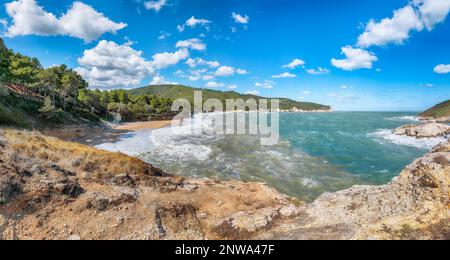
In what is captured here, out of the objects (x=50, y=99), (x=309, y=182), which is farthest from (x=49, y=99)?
(x=309, y=182)

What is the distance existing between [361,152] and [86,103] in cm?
7268

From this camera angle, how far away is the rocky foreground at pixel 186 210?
8188 millimetres

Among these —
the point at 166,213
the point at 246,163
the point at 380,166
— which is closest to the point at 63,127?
the point at 246,163

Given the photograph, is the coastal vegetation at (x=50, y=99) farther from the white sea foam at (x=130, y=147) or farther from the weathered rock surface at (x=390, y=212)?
the weathered rock surface at (x=390, y=212)

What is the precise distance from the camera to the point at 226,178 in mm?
24047

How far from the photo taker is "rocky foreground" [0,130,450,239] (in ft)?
26.9

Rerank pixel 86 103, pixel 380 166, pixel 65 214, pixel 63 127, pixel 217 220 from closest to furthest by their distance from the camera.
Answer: pixel 65 214 → pixel 217 220 → pixel 380 166 → pixel 63 127 → pixel 86 103

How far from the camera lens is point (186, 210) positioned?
11.6m

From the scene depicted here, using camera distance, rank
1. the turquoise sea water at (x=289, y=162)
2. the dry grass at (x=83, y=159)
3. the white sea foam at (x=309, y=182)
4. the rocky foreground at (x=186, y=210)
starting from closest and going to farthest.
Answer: the rocky foreground at (x=186, y=210)
the dry grass at (x=83, y=159)
the white sea foam at (x=309, y=182)
the turquoise sea water at (x=289, y=162)

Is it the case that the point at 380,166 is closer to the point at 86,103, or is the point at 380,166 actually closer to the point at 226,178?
the point at 226,178

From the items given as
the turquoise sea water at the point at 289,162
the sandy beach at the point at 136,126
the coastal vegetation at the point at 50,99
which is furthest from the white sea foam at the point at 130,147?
the sandy beach at the point at 136,126

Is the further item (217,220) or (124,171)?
(124,171)

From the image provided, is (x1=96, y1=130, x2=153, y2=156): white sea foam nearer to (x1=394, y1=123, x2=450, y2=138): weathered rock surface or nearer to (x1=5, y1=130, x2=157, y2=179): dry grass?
(x1=5, y1=130, x2=157, y2=179): dry grass
